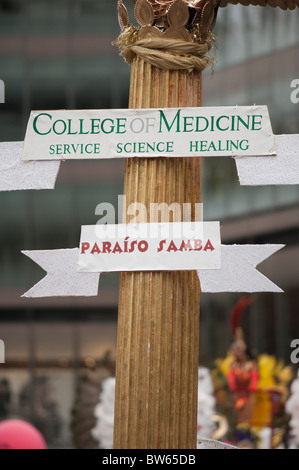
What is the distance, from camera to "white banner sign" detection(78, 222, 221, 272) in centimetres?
335

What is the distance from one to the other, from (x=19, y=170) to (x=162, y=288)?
30.2 inches

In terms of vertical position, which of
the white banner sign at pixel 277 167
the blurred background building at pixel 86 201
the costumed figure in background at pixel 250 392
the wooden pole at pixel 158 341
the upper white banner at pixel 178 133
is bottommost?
the wooden pole at pixel 158 341

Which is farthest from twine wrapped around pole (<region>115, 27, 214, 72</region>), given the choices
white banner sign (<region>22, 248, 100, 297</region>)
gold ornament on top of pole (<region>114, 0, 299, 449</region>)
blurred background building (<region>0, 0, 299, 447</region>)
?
blurred background building (<region>0, 0, 299, 447</region>)

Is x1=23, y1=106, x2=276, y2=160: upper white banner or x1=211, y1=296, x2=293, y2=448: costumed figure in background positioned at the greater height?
x1=211, y1=296, x2=293, y2=448: costumed figure in background

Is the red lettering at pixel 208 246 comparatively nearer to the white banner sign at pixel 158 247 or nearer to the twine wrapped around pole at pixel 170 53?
the white banner sign at pixel 158 247

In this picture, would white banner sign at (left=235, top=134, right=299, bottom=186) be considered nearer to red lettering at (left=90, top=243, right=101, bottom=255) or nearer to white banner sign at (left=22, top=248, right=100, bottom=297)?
red lettering at (left=90, top=243, right=101, bottom=255)

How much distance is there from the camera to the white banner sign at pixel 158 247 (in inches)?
132

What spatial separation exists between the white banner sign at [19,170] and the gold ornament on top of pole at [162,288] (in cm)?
33

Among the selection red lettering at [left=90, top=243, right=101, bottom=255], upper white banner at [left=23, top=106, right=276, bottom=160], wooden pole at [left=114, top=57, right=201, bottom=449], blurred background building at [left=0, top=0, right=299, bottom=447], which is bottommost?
wooden pole at [left=114, top=57, right=201, bottom=449]

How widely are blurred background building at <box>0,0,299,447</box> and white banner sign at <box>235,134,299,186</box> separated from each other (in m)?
17.0

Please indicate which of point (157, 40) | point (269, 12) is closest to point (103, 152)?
point (157, 40)

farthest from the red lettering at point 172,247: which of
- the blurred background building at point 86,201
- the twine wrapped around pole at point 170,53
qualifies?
the blurred background building at point 86,201
